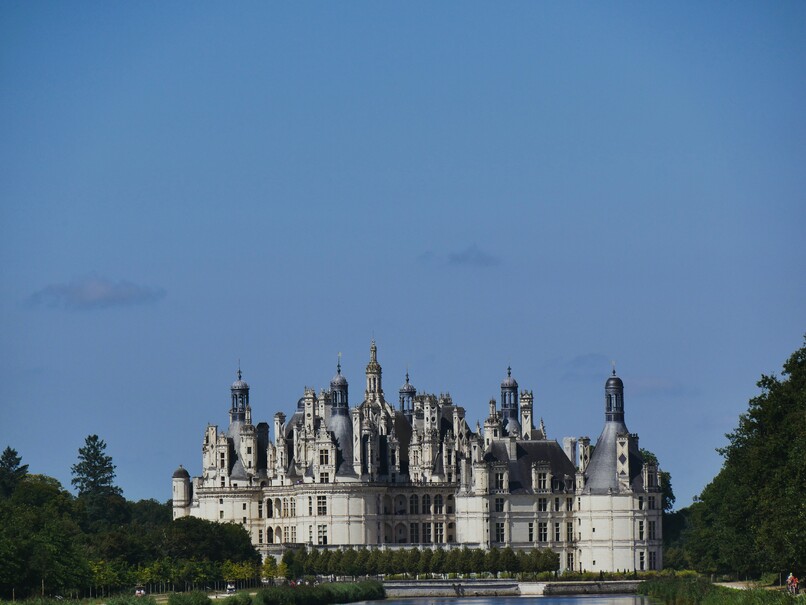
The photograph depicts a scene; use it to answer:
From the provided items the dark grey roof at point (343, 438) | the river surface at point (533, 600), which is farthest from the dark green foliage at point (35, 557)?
the dark grey roof at point (343, 438)

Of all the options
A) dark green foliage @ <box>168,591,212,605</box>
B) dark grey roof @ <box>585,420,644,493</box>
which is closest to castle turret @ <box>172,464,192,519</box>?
dark grey roof @ <box>585,420,644,493</box>

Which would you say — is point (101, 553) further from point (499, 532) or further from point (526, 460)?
point (526, 460)

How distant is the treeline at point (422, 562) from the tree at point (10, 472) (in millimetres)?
33258

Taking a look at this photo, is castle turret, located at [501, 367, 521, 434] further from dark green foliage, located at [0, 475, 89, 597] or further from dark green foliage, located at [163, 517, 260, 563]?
dark green foliage, located at [0, 475, 89, 597]

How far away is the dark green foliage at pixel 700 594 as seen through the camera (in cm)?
7411

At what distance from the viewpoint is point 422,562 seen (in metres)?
126

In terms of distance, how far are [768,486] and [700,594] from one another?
269 inches

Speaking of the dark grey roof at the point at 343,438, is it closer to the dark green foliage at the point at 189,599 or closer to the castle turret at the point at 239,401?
the castle turret at the point at 239,401

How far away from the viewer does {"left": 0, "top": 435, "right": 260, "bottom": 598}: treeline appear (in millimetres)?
89250

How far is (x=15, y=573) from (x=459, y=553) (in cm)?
4333

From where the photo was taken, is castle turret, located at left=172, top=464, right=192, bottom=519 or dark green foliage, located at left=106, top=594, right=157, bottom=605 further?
castle turret, located at left=172, top=464, right=192, bottom=519

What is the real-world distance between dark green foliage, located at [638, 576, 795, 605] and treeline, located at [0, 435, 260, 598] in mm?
21321

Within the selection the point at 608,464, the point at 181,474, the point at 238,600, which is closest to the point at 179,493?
the point at 181,474

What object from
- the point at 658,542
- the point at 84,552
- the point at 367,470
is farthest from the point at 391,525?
the point at 84,552
